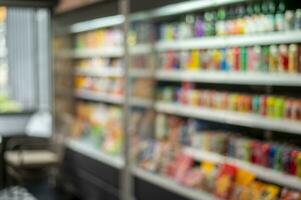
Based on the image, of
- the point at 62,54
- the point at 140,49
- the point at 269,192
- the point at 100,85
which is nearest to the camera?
the point at 269,192

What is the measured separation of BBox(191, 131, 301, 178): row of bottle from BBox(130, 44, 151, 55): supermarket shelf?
107cm

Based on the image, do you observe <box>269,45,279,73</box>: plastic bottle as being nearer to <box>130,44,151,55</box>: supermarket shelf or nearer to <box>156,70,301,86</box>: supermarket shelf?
<box>156,70,301,86</box>: supermarket shelf

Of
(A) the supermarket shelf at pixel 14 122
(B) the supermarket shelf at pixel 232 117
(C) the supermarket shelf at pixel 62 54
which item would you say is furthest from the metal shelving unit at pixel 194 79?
(A) the supermarket shelf at pixel 14 122

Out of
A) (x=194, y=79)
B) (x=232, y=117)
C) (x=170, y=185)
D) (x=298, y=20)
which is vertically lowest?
(x=170, y=185)

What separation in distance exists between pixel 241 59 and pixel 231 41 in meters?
0.17

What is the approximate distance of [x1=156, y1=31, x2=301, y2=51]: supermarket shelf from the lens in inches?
141

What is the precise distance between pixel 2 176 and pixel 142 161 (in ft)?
7.94

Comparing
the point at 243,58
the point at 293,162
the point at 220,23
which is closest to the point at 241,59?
the point at 243,58

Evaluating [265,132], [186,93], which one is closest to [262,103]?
[265,132]

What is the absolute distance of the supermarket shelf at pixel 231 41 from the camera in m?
3.58

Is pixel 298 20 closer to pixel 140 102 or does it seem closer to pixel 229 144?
pixel 229 144

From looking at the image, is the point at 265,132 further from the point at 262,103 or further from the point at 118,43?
the point at 118,43

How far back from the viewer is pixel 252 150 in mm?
3979

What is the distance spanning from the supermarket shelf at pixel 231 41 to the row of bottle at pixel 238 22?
0.13 ft
